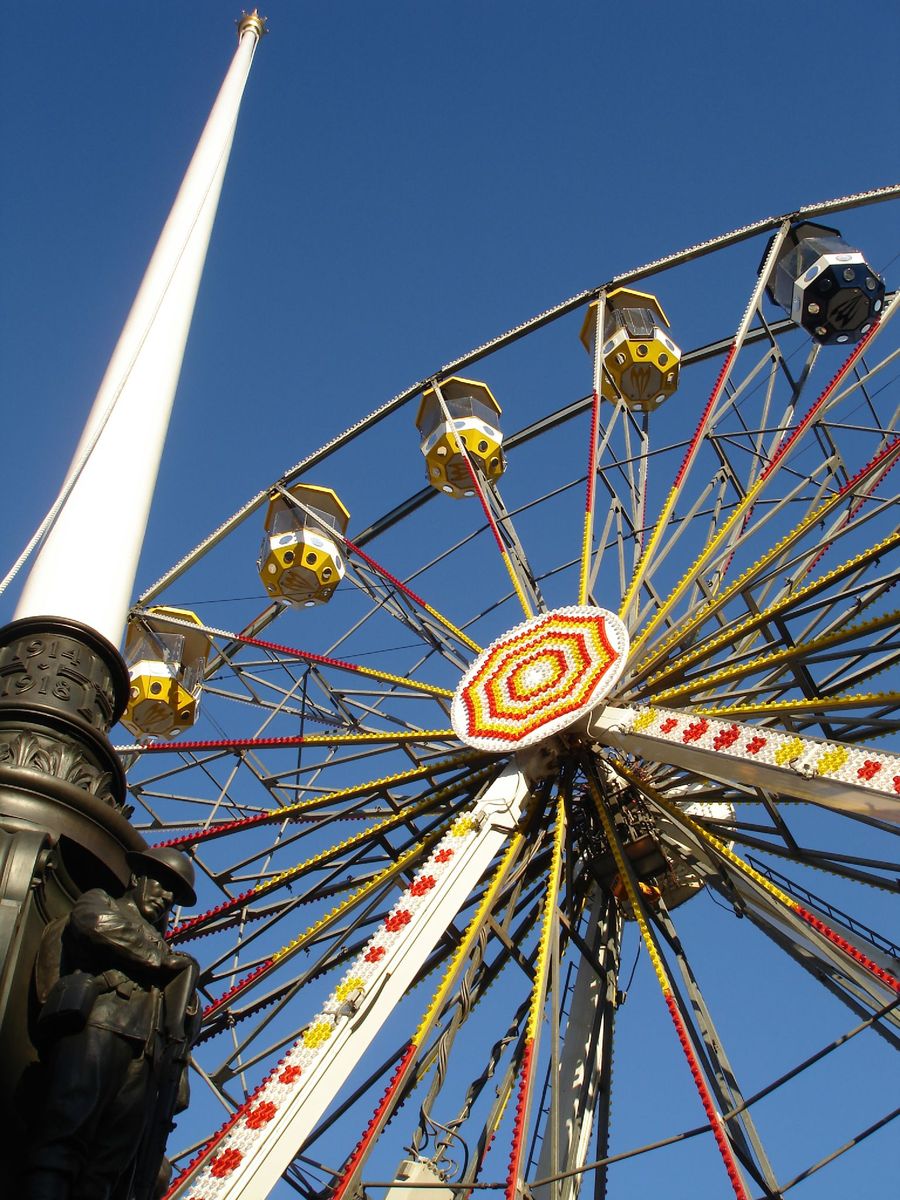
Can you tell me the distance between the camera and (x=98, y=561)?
5.62 m

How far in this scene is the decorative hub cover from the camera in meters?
11.0

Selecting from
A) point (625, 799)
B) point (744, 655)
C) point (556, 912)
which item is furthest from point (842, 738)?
point (556, 912)

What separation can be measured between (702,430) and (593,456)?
3.69ft

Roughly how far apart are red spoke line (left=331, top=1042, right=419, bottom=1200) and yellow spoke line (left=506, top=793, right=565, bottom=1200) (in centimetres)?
76

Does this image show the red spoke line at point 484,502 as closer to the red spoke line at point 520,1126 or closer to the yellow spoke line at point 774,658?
the yellow spoke line at point 774,658

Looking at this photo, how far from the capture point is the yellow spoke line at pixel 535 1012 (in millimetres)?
8320

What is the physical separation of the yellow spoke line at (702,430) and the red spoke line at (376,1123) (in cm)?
445

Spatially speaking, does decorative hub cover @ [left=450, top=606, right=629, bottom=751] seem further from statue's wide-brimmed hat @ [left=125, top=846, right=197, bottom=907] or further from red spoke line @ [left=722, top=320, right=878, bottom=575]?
statue's wide-brimmed hat @ [left=125, top=846, right=197, bottom=907]

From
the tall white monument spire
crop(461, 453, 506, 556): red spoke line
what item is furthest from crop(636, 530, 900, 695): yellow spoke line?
the tall white monument spire

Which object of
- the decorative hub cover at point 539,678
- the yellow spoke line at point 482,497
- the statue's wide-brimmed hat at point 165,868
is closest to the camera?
the statue's wide-brimmed hat at point 165,868

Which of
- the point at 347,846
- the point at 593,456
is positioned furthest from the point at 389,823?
the point at 593,456

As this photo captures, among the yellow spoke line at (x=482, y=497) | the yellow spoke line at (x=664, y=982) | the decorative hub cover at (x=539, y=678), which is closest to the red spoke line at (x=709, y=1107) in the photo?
the yellow spoke line at (x=664, y=982)

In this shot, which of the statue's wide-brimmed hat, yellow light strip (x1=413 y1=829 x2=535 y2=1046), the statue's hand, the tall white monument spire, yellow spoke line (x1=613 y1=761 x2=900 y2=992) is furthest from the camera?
yellow light strip (x1=413 y1=829 x2=535 y2=1046)

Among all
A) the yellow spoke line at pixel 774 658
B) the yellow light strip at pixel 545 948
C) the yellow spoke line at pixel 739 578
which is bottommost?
the yellow light strip at pixel 545 948
